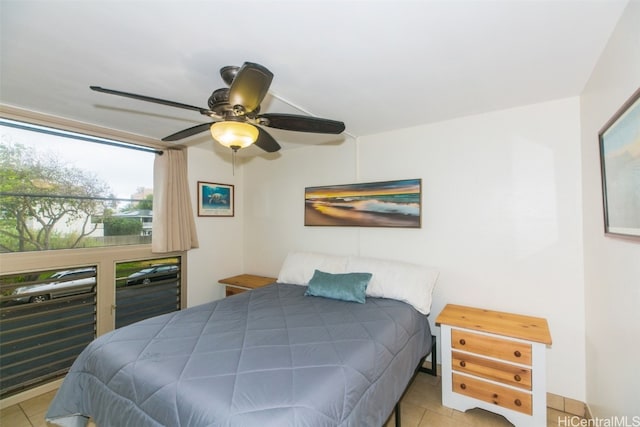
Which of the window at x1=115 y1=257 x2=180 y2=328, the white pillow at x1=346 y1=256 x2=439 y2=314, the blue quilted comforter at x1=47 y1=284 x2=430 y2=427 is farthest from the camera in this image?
the window at x1=115 y1=257 x2=180 y2=328

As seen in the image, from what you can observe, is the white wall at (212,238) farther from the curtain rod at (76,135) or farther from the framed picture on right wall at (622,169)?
the framed picture on right wall at (622,169)

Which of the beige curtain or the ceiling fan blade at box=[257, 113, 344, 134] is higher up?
the ceiling fan blade at box=[257, 113, 344, 134]

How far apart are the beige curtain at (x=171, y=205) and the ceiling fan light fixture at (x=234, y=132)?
183 cm

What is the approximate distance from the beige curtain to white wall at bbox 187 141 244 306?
0.78 ft

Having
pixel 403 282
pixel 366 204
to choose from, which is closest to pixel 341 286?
pixel 403 282

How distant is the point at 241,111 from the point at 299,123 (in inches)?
16.1

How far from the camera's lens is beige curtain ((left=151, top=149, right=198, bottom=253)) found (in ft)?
9.89

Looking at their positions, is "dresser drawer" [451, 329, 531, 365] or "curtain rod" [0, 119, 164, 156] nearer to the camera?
"dresser drawer" [451, 329, 531, 365]

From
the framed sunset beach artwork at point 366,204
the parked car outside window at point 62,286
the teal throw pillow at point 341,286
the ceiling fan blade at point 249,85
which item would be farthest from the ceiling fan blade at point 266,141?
the parked car outside window at point 62,286

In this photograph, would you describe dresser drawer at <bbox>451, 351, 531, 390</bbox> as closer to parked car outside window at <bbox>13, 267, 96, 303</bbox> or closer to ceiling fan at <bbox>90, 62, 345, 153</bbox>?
ceiling fan at <bbox>90, 62, 345, 153</bbox>

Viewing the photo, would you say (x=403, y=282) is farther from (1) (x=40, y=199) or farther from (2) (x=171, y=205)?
(1) (x=40, y=199)

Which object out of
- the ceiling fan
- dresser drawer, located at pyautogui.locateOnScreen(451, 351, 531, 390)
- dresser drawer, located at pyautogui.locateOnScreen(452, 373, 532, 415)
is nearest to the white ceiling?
the ceiling fan

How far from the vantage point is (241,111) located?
1499 millimetres

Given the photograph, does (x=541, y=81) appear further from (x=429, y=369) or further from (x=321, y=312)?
(x=429, y=369)
